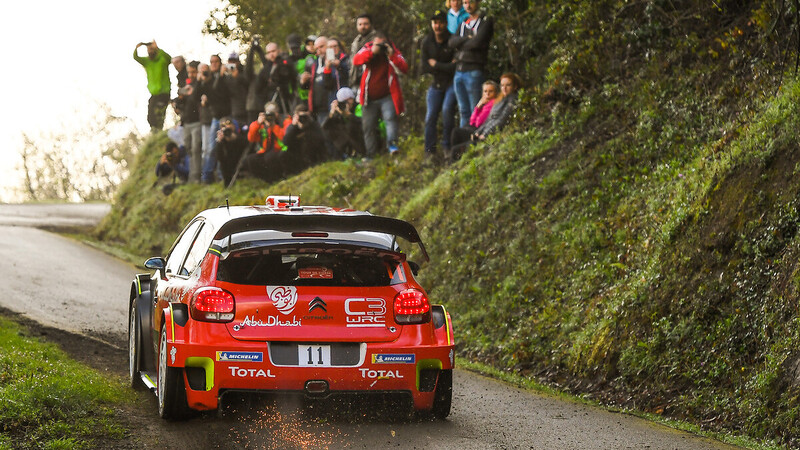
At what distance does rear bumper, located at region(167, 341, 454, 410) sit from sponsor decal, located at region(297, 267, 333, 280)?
61 centimetres

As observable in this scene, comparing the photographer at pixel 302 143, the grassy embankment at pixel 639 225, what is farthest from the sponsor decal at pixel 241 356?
the photographer at pixel 302 143

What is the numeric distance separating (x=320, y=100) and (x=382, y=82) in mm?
2715

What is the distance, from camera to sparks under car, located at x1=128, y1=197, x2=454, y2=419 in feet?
26.2

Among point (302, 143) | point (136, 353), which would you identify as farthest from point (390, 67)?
point (136, 353)

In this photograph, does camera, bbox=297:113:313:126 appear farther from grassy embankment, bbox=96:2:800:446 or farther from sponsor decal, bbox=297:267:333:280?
sponsor decal, bbox=297:267:333:280

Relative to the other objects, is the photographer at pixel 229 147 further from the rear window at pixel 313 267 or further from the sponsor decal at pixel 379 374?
the sponsor decal at pixel 379 374

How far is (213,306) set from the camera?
8.03 m

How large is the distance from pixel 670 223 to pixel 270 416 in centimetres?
546

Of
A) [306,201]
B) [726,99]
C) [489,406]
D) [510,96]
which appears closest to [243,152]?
[306,201]

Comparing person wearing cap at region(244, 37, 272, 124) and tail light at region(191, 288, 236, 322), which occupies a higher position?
person wearing cap at region(244, 37, 272, 124)

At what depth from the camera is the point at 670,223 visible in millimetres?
12078

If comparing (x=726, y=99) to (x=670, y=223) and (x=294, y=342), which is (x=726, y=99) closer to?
(x=670, y=223)

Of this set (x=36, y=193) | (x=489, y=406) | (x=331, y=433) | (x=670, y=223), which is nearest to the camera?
(x=331, y=433)

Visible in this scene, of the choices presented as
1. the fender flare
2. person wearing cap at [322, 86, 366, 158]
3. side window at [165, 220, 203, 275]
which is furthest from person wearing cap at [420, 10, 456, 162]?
side window at [165, 220, 203, 275]
